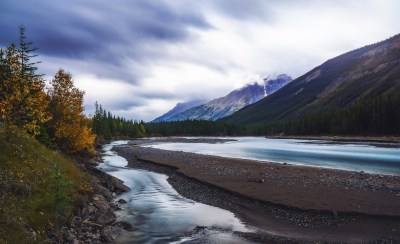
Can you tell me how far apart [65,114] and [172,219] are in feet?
104

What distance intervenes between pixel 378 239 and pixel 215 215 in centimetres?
1178

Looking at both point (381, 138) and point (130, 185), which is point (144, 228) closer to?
point (130, 185)

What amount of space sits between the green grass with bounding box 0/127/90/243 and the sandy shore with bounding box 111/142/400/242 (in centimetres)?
1282

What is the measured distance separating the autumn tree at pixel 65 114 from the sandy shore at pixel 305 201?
17864mm

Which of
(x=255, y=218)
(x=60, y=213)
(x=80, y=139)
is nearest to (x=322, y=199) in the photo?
(x=255, y=218)

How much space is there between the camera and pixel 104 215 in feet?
78.6

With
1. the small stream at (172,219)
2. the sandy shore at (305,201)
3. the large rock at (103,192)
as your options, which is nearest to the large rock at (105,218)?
the small stream at (172,219)

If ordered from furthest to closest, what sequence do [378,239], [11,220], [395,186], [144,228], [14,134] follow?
[395,186] → [14,134] → [144,228] → [378,239] → [11,220]

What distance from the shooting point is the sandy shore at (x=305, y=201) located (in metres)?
22.1

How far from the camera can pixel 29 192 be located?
1958cm

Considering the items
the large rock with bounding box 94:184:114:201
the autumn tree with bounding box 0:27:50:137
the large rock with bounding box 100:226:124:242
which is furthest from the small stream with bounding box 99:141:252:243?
the autumn tree with bounding box 0:27:50:137

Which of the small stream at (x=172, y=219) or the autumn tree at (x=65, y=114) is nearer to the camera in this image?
the small stream at (x=172, y=219)

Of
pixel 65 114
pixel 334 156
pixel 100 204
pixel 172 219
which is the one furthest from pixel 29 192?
pixel 334 156

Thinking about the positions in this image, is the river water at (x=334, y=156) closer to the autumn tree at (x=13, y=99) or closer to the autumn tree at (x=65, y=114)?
the autumn tree at (x=65, y=114)
